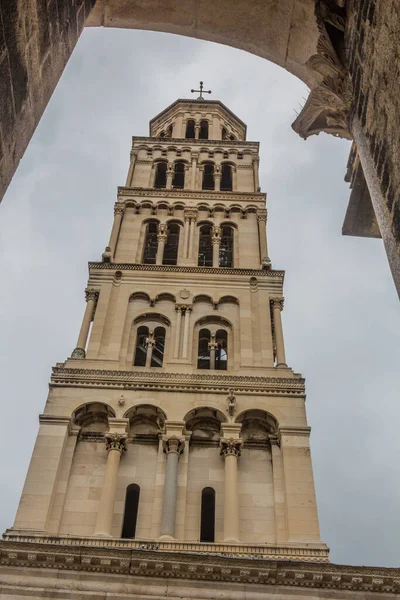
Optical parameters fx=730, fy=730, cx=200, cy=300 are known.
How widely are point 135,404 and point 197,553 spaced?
6535mm

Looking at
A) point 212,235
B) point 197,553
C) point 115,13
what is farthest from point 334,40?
point 212,235

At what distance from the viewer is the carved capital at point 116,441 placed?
2033cm

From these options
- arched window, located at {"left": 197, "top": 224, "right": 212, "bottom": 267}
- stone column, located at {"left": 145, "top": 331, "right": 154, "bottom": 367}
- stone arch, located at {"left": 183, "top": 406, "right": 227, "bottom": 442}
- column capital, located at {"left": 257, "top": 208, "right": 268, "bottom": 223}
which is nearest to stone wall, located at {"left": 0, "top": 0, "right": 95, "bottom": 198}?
stone arch, located at {"left": 183, "top": 406, "right": 227, "bottom": 442}

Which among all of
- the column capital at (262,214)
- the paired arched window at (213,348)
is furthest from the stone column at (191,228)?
the paired arched window at (213,348)

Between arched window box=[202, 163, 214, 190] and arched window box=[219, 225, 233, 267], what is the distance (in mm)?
4218

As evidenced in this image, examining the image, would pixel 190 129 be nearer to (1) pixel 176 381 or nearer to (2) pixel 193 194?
(2) pixel 193 194

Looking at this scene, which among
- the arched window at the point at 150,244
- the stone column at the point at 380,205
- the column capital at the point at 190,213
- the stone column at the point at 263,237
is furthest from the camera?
the column capital at the point at 190,213

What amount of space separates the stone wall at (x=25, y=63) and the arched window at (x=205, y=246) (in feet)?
75.6

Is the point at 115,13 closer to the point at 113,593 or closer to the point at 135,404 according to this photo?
the point at 113,593

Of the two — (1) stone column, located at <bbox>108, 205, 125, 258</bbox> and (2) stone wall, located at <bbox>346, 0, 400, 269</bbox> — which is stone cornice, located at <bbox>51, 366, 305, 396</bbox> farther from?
(2) stone wall, located at <bbox>346, 0, 400, 269</bbox>

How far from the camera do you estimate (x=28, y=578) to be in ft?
50.3

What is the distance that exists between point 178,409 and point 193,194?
45.1ft

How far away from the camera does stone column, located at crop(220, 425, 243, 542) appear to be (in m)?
18.2

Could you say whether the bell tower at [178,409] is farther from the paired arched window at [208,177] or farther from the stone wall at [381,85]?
the stone wall at [381,85]
